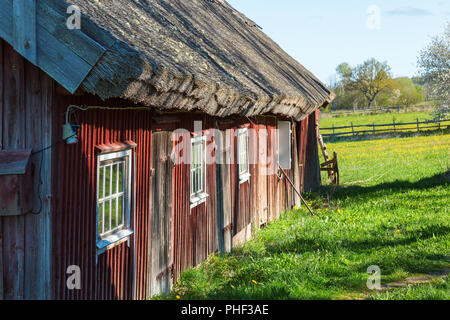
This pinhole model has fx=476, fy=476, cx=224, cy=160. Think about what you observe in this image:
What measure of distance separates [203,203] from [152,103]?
2785 millimetres

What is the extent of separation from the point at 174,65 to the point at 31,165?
1511 millimetres

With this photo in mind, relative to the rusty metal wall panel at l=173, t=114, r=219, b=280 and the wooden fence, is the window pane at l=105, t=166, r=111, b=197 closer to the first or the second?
the rusty metal wall panel at l=173, t=114, r=219, b=280

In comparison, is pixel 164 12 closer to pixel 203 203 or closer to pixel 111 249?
pixel 203 203

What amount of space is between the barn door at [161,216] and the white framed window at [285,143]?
620cm

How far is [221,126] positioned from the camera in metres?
7.27

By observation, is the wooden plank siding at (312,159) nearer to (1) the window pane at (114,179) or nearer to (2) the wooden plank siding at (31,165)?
(1) the window pane at (114,179)

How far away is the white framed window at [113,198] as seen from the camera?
420cm

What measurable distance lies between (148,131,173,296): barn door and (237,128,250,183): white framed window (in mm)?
2810

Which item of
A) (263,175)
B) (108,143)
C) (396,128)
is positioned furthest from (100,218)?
(396,128)

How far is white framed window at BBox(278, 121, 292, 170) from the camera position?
37.5ft

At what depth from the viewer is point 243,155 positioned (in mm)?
8648

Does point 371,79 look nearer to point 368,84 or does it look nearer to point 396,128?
point 368,84

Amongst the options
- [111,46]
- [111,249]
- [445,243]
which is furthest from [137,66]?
[445,243]

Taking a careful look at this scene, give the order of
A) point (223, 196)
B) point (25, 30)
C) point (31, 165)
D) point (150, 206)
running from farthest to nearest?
point (223, 196) < point (150, 206) < point (31, 165) < point (25, 30)
